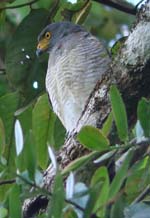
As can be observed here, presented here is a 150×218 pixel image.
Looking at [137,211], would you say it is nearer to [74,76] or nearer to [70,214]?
[70,214]

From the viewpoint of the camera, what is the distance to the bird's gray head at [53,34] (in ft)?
15.9

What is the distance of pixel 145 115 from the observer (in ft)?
7.47

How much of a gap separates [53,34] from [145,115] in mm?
3011

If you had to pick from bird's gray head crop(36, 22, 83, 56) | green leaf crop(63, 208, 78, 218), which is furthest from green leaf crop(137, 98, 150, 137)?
bird's gray head crop(36, 22, 83, 56)

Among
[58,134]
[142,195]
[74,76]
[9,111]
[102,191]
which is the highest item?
[102,191]

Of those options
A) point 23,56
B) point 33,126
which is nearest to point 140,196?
point 33,126


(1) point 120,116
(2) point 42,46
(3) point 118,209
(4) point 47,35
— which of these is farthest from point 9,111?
(3) point 118,209

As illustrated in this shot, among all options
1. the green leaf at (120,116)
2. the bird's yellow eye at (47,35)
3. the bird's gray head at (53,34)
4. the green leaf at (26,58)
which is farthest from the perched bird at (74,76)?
the green leaf at (120,116)

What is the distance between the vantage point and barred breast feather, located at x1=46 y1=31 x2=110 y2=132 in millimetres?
4074

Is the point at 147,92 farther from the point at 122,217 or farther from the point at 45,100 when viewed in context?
the point at 45,100

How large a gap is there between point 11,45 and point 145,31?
1.69 meters

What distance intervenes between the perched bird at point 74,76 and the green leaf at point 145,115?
162 cm

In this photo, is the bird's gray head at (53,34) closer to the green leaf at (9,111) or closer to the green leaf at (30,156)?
the green leaf at (9,111)

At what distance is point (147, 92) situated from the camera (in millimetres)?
2984
